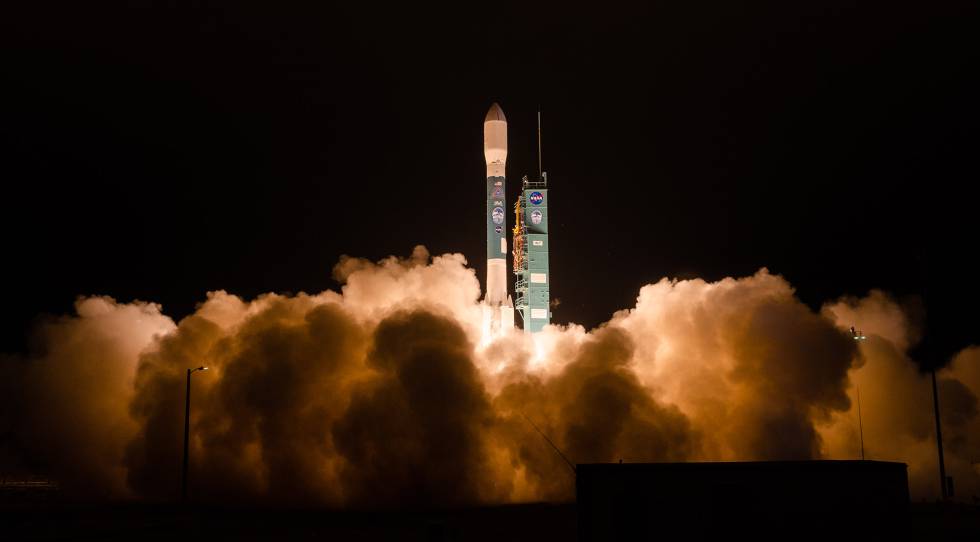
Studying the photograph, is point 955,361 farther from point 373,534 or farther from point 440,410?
point 373,534

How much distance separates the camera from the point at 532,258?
58219 millimetres

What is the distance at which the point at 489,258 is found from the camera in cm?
5631

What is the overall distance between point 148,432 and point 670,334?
25.3 m

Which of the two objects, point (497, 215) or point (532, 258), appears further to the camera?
point (532, 258)

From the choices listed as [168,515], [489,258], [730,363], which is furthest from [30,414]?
[730,363]

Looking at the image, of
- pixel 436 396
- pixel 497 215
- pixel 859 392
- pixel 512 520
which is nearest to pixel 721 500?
pixel 512 520

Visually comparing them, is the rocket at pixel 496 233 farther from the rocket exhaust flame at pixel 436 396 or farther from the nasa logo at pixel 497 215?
the rocket exhaust flame at pixel 436 396

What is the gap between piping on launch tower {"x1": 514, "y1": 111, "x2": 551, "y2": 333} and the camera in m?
57.8

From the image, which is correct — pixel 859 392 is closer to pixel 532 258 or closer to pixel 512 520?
pixel 532 258

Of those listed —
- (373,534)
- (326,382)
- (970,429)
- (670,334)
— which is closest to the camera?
(373,534)

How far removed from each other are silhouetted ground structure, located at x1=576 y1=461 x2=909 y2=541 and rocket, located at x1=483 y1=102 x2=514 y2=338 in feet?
88.7

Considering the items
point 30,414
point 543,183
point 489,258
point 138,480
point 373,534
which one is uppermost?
point 543,183

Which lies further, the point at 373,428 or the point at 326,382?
the point at 326,382

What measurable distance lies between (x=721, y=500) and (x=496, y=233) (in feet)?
98.4
